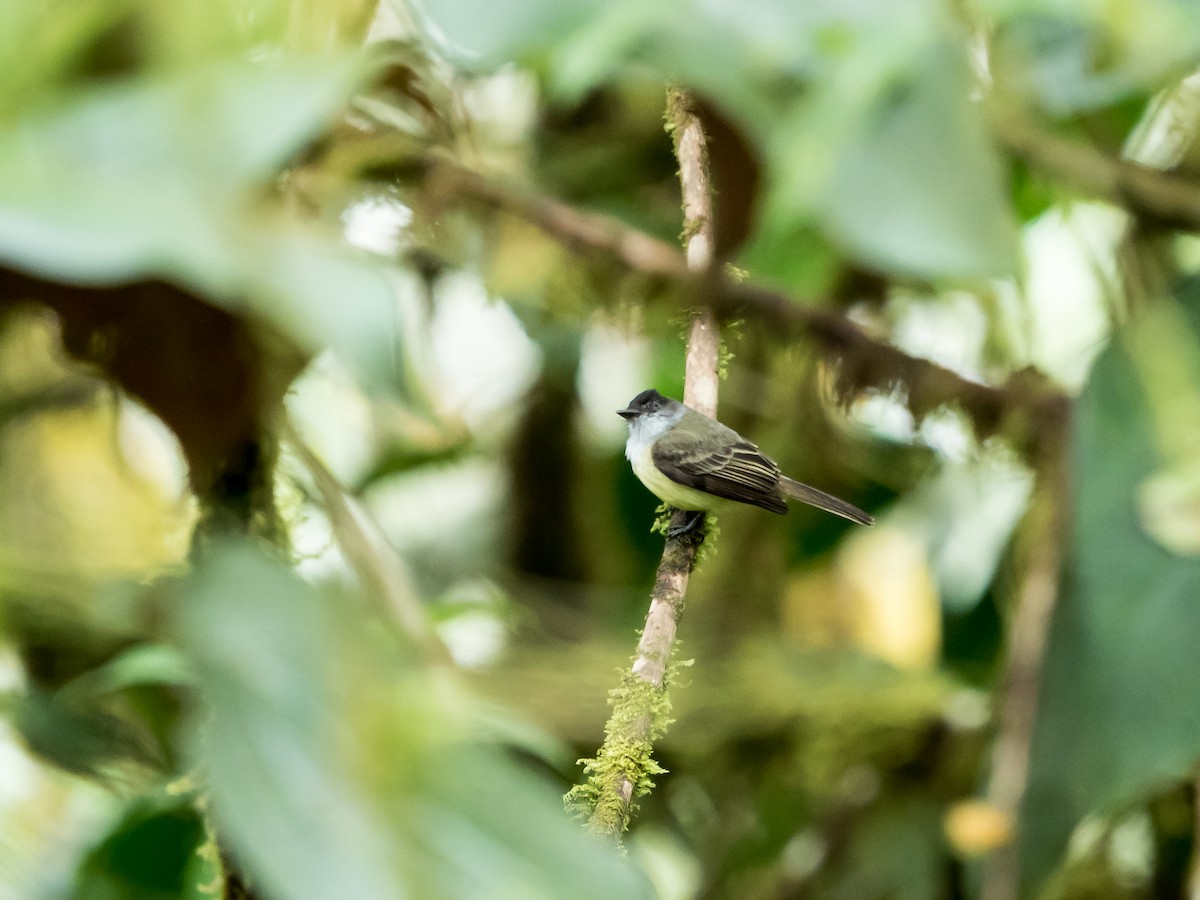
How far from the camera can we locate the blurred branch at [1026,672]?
42.4 inches

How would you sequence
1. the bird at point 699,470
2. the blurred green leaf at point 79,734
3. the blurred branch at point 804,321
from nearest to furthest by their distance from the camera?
the bird at point 699,470
the blurred green leaf at point 79,734
the blurred branch at point 804,321

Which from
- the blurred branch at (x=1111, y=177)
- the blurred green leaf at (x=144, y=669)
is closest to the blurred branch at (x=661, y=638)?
the blurred green leaf at (x=144, y=669)

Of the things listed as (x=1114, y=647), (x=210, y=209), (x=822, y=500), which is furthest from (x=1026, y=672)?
(x=210, y=209)

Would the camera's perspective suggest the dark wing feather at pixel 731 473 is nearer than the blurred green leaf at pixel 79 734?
Yes

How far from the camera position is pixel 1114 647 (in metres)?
1.16

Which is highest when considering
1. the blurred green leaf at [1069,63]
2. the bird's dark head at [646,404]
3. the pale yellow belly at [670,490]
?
the blurred green leaf at [1069,63]

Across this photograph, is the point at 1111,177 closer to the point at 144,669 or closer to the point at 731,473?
the point at 731,473

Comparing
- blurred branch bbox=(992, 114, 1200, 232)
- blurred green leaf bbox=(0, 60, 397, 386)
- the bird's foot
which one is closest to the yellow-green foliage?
blurred green leaf bbox=(0, 60, 397, 386)

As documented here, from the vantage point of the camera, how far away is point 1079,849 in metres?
1.58

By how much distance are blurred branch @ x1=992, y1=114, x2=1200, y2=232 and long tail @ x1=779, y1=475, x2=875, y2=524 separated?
58 cm

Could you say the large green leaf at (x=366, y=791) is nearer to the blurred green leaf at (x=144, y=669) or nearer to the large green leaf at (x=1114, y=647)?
the blurred green leaf at (x=144, y=669)

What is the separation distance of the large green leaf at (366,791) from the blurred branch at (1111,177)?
44.0 inches

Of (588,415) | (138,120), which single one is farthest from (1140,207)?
(138,120)

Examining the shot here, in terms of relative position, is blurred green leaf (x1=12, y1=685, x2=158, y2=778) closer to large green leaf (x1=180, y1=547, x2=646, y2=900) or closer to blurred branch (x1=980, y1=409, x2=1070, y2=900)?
large green leaf (x1=180, y1=547, x2=646, y2=900)
